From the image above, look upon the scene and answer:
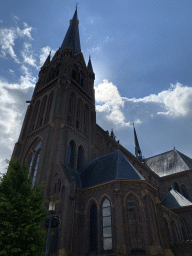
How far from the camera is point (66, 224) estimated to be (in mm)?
16719

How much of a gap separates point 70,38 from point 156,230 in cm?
3879

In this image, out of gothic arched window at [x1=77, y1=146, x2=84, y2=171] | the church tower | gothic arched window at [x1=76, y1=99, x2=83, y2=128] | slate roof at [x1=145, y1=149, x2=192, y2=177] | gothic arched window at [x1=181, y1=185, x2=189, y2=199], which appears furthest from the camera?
slate roof at [x1=145, y1=149, x2=192, y2=177]

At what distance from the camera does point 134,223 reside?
16.4 meters

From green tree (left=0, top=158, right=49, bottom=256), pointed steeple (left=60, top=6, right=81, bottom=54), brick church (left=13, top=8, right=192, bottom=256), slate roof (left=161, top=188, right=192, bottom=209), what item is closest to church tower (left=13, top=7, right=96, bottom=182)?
brick church (left=13, top=8, right=192, bottom=256)

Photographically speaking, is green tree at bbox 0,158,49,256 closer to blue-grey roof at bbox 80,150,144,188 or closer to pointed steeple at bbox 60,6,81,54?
blue-grey roof at bbox 80,150,144,188

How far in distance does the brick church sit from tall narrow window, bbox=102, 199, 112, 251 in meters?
0.07

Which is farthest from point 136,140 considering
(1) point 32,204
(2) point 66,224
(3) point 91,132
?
(1) point 32,204

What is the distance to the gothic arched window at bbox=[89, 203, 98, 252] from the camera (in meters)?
16.9

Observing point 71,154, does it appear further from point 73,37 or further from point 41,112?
point 73,37

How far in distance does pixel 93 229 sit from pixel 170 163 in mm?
30805

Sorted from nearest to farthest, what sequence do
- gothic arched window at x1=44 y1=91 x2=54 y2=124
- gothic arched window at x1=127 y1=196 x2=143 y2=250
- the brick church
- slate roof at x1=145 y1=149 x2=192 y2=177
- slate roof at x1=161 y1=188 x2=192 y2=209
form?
gothic arched window at x1=127 y1=196 x2=143 y2=250 < the brick church < gothic arched window at x1=44 y1=91 x2=54 y2=124 < slate roof at x1=161 y1=188 x2=192 y2=209 < slate roof at x1=145 y1=149 x2=192 y2=177

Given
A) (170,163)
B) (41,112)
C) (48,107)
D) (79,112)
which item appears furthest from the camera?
(170,163)

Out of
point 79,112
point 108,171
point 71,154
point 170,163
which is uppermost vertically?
point 79,112

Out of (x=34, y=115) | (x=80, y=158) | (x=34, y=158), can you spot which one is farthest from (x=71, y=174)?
(x=34, y=115)
